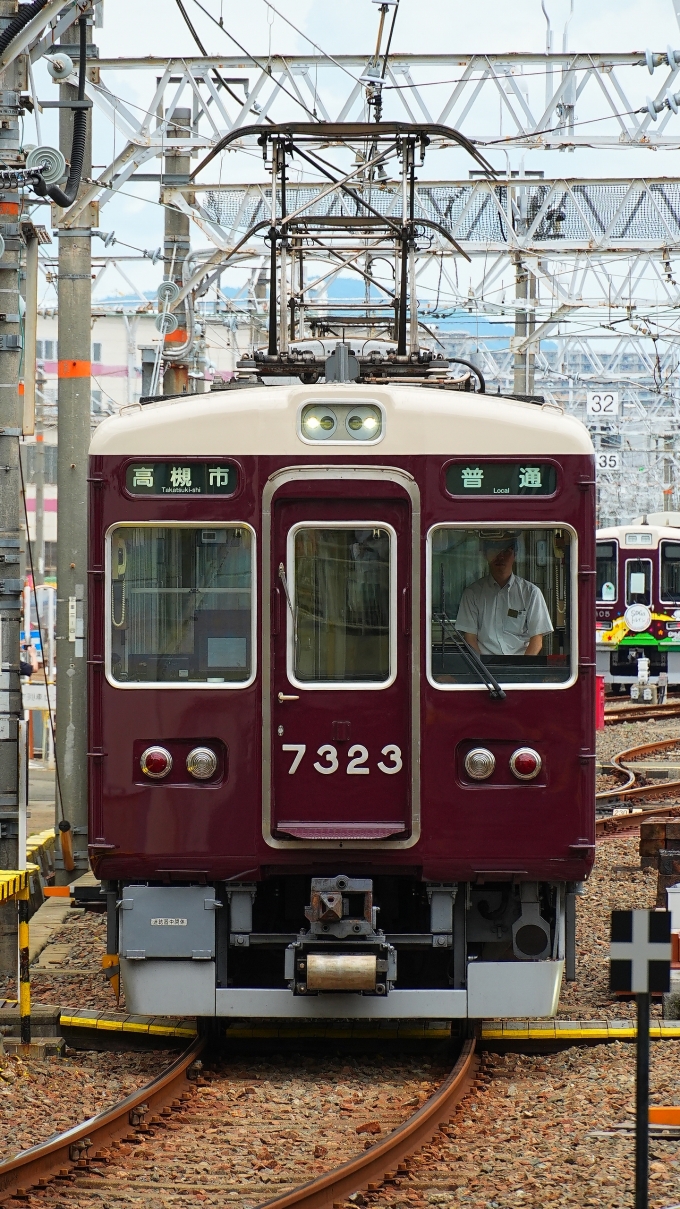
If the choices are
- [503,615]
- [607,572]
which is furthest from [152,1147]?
[607,572]

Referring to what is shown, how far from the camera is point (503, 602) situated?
702cm

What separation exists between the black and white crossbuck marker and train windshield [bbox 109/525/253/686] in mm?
2784

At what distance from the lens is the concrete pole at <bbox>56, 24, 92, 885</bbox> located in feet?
39.0

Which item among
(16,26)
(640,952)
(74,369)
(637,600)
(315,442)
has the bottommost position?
(640,952)

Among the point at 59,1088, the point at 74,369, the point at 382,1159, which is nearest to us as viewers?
the point at 382,1159

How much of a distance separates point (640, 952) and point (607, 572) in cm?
2857

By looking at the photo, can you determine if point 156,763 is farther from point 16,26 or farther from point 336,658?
point 16,26

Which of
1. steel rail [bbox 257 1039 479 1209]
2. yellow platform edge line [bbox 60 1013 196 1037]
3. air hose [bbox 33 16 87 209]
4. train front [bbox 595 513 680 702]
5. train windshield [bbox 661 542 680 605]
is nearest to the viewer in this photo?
steel rail [bbox 257 1039 479 1209]

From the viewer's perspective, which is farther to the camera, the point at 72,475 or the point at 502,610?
the point at 72,475

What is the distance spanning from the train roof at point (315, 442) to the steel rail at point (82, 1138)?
2692 mm

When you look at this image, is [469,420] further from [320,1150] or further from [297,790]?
[320,1150]

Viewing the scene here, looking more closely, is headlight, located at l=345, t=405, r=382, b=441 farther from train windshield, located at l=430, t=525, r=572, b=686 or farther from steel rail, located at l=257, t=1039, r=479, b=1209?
steel rail, located at l=257, t=1039, r=479, b=1209

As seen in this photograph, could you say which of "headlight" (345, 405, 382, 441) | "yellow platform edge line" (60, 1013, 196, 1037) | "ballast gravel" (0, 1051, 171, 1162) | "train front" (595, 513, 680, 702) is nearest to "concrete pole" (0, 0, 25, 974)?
"yellow platform edge line" (60, 1013, 196, 1037)

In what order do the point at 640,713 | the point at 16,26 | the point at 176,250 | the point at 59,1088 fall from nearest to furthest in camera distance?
the point at 59,1088 < the point at 16,26 < the point at 176,250 < the point at 640,713
